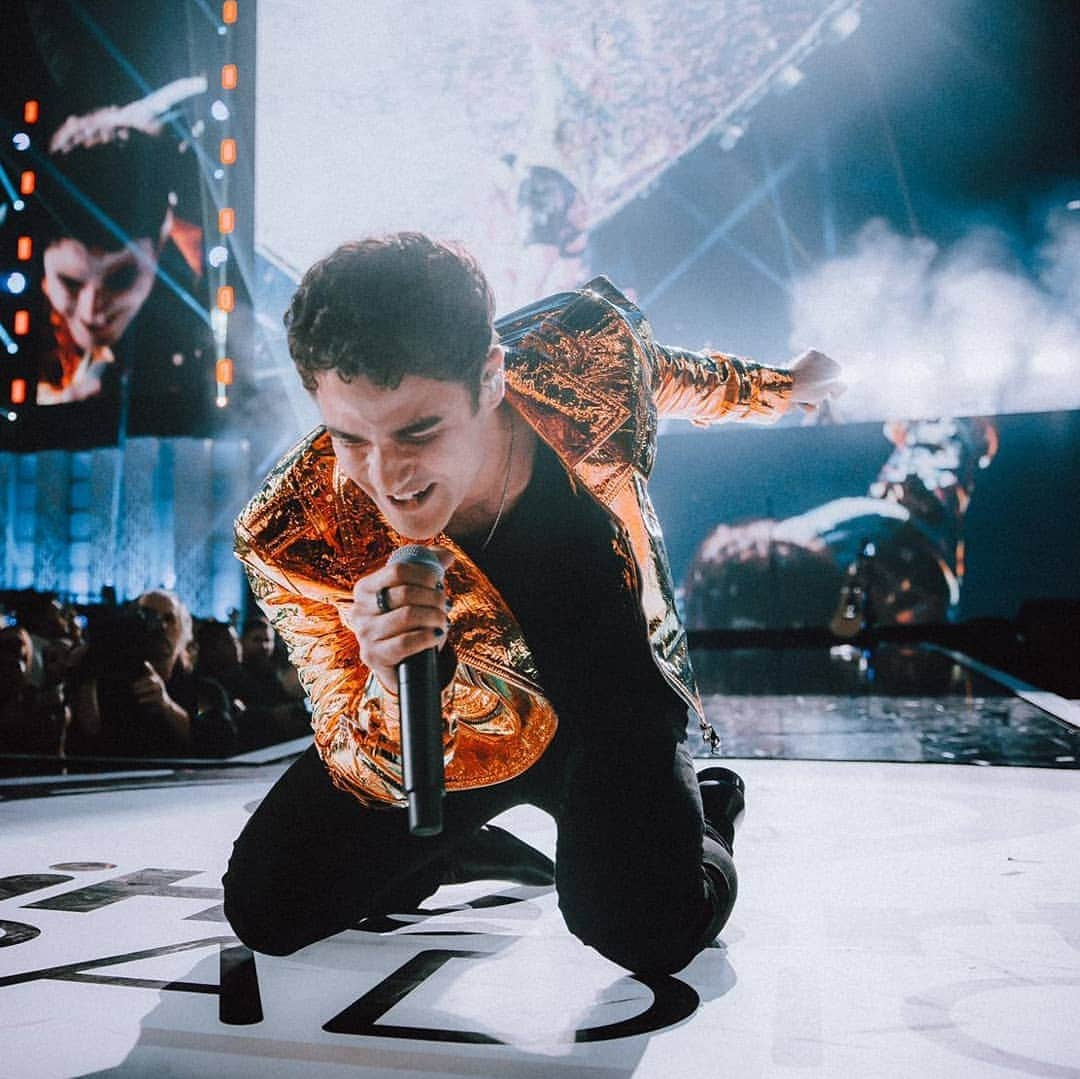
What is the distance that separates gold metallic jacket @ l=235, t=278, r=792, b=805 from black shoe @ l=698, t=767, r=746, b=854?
236 mm

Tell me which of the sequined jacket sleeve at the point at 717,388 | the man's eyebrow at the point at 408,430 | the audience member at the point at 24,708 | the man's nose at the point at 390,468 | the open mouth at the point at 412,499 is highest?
the sequined jacket sleeve at the point at 717,388

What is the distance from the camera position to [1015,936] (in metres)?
1.28

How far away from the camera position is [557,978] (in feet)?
3.87

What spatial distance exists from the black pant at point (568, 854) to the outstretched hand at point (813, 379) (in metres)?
0.71

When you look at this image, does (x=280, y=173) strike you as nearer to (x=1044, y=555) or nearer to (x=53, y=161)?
(x=1044, y=555)

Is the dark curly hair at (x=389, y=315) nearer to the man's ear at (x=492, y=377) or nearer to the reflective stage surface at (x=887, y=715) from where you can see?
the man's ear at (x=492, y=377)

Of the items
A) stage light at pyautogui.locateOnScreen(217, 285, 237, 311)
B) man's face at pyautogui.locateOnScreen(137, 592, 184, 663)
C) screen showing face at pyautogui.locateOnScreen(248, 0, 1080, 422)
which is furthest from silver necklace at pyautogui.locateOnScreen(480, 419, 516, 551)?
stage light at pyautogui.locateOnScreen(217, 285, 237, 311)

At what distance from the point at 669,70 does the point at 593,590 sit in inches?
239

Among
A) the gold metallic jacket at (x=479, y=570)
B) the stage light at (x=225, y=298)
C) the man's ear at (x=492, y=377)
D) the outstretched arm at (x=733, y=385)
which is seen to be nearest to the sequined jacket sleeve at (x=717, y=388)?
the outstretched arm at (x=733, y=385)

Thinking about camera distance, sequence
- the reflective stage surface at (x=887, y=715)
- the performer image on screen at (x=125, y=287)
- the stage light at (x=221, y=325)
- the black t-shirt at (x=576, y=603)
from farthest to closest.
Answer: the performer image on screen at (x=125, y=287), the stage light at (x=221, y=325), the reflective stage surface at (x=887, y=715), the black t-shirt at (x=576, y=603)

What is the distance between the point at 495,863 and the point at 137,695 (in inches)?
56.3

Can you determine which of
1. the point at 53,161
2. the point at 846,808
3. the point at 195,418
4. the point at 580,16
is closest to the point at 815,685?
the point at 846,808

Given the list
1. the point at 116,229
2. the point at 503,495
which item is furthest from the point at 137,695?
the point at 116,229

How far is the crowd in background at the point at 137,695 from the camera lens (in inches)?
102
